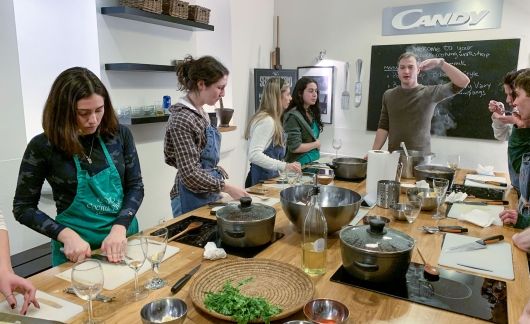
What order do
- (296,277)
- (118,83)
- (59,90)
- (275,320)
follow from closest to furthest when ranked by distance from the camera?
(275,320) < (296,277) < (59,90) < (118,83)

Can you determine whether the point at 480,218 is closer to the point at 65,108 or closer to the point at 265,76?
the point at 65,108

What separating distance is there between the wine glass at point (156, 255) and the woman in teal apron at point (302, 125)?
6.77ft

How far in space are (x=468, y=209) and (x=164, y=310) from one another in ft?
5.38

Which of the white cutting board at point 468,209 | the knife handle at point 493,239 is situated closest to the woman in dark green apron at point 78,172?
the knife handle at point 493,239

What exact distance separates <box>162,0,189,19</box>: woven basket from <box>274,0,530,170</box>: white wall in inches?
72.1

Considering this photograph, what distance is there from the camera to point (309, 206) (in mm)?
1477

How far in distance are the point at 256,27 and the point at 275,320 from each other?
4.38 m

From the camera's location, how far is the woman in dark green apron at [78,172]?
4.95 ft

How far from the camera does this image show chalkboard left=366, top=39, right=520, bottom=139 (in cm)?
380

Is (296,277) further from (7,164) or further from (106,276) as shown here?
(7,164)

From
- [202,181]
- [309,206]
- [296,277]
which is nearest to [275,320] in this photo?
[296,277]

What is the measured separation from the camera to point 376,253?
3.80ft

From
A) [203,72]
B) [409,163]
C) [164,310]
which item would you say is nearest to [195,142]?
[203,72]

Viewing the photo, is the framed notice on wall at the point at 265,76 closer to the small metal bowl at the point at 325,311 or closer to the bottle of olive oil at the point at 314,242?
the bottle of olive oil at the point at 314,242
